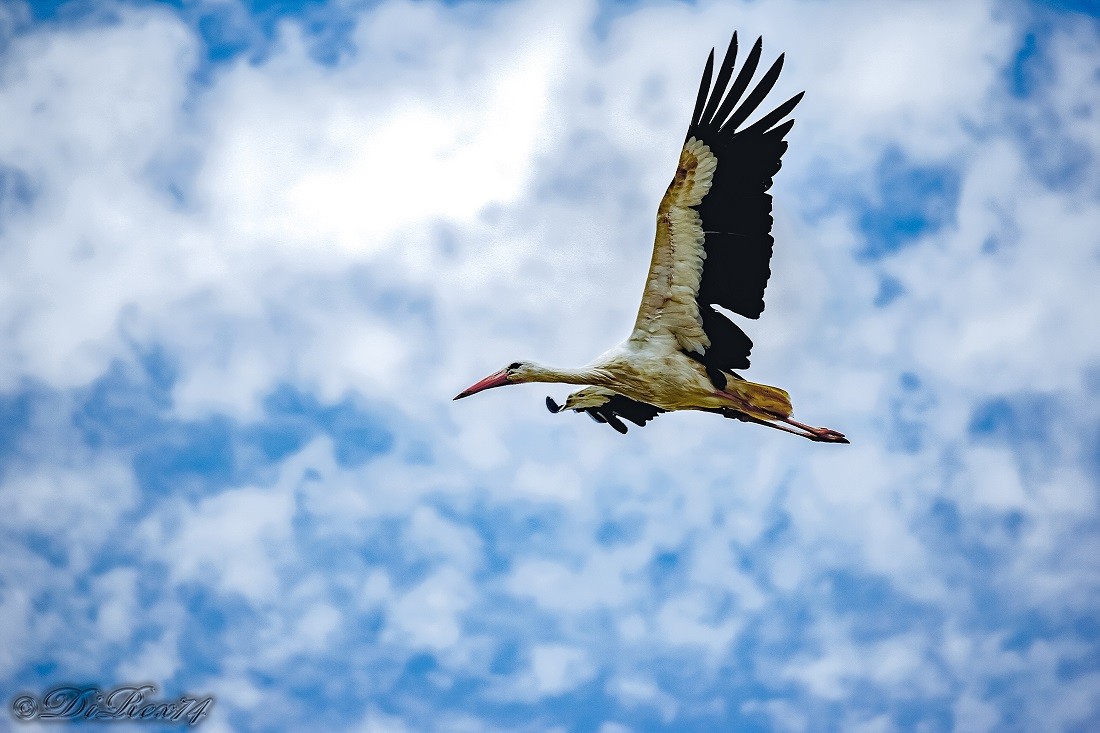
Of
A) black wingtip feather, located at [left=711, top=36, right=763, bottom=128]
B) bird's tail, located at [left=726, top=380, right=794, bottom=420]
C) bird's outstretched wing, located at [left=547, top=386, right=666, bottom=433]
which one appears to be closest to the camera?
black wingtip feather, located at [left=711, top=36, right=763, bottom=128]

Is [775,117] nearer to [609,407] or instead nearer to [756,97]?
[756,97]

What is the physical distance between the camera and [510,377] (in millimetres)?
12391

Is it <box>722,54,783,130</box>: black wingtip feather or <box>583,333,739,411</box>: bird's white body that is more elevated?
<box>722,54,783,130</box>: black wingtip feather

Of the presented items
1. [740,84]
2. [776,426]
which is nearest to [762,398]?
[776,426]

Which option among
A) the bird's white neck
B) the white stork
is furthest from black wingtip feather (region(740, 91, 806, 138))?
the bird's white neck

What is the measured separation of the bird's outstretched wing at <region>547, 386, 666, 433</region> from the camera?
13.1 m

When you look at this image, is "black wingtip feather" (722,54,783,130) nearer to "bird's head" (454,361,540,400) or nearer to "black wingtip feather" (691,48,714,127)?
"black wingtip feather" (691,48,714,127)

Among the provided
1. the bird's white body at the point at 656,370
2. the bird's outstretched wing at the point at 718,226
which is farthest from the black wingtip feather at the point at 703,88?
the bird's white body at the point at 656,370

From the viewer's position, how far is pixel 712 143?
1096 centimetres

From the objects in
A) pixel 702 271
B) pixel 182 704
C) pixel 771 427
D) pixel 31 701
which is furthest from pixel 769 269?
pixel 31 701

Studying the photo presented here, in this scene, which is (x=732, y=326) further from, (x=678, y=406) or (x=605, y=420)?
(x=605, y=420)

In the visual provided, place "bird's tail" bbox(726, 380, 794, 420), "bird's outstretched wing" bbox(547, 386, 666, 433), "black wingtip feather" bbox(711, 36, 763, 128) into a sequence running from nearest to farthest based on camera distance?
1. "black wingtip feather" bbox(711, 36, 763, 128)
2. "bird's tail" bbox(726, 380, 794, 420)
3. "bird's outstretched wing" bbox(547, 386, 666, 433)

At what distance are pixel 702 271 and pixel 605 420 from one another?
9.08 feet

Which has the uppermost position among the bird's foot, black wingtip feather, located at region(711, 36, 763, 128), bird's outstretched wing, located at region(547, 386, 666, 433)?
black wingtip feather, located at region(711, 36, 763, 128)
